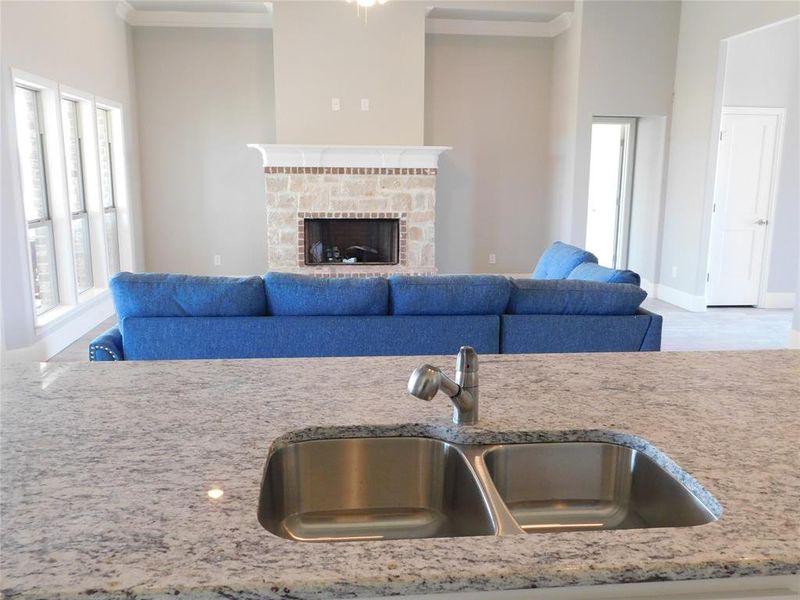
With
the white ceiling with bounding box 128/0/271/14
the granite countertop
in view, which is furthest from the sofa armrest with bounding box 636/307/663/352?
the white ceiling with bounding box 128/0/271/14

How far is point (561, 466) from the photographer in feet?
4.28

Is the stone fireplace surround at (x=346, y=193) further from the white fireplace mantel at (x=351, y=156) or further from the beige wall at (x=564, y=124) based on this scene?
the beige wall at (x=564, y=124)

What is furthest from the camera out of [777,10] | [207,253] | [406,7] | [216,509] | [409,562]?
[207,253]

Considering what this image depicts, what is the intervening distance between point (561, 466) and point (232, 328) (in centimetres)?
200

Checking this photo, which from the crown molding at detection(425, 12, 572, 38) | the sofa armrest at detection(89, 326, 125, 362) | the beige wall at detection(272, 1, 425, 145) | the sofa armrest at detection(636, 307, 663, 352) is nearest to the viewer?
the sofa armrest at detection(89, 326, 125, 362)

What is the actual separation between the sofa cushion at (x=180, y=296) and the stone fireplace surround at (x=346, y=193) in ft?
12.7

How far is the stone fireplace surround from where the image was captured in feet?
22.3

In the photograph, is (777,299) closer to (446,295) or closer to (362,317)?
(446,295)

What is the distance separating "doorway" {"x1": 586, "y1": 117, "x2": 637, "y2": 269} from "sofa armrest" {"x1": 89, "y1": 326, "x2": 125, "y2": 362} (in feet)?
18.4

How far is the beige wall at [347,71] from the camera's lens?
6727 millimetres

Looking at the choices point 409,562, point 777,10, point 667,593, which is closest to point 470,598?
point 409,562

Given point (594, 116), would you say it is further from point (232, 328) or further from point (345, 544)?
point (345, 544)

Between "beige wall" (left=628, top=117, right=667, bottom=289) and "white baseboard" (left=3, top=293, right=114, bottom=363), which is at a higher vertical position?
"beige wall" (left=628, top=117, right=667, bottom=289)

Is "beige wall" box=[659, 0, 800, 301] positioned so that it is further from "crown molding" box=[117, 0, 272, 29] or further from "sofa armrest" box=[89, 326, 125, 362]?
"sofa armrest" box=[89, 326, 125, 362]
